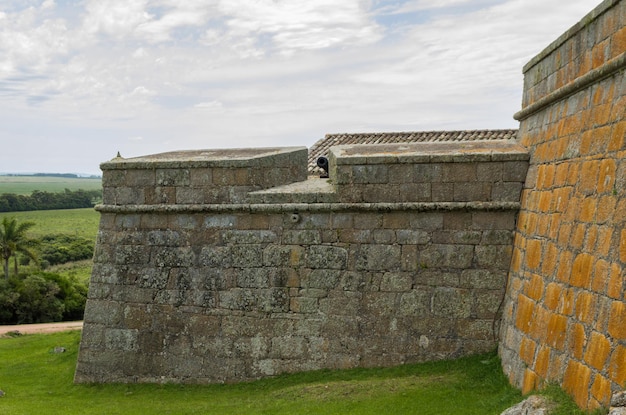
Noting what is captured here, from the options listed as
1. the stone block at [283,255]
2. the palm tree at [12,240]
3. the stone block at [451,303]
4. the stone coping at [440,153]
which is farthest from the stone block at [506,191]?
the palm tree at [12,240]

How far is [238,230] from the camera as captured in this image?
9.67 metres

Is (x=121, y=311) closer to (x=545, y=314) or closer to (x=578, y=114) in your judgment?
(x=545, y=314)

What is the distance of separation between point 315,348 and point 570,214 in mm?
4154

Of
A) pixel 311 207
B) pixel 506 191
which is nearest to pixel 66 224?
pixel 311 207

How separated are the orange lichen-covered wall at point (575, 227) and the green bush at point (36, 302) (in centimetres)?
1914

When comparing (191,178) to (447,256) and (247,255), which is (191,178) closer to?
(247,255)

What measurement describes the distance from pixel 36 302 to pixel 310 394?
17.6 meters

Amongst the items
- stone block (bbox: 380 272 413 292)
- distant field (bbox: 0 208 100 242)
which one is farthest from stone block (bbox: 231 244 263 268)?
distant field (bbox: 0 208 100 242)

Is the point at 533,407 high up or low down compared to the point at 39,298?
up

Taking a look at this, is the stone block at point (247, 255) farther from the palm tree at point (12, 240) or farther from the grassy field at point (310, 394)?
the palm tree at point (12, 240)

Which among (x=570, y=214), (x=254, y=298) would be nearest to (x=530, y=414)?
(x=570, y=214)

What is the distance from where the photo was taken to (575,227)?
6.40 m

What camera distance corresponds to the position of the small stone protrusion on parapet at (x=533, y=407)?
5.64m

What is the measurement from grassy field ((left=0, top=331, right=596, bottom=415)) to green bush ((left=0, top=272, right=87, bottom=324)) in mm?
13137
